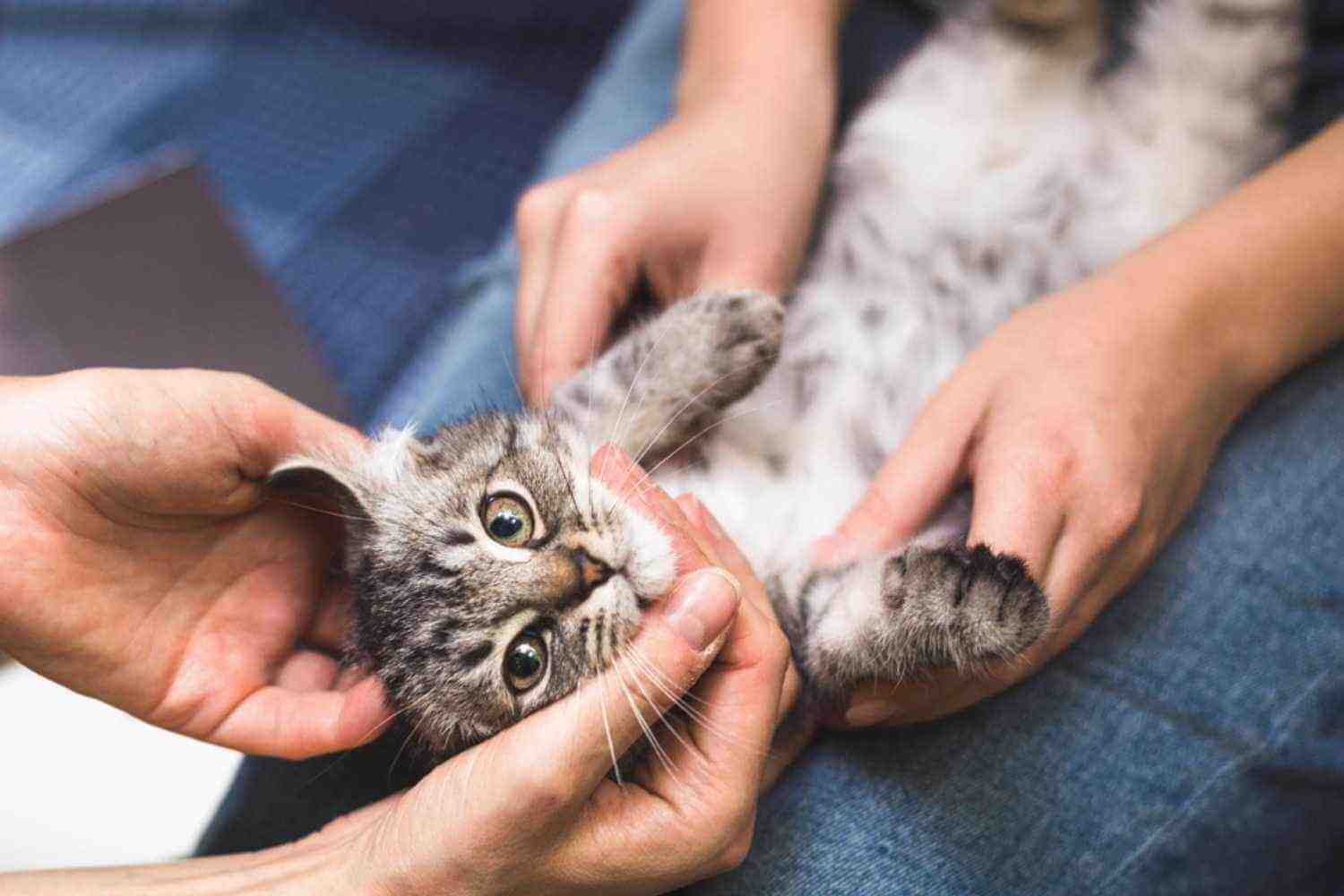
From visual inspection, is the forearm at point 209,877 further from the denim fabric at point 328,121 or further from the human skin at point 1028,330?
the denim fabric at point 328,121

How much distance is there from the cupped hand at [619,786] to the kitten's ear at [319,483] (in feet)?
1.22

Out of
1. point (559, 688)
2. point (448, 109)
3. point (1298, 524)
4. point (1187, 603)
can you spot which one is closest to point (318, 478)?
point (559, 688)

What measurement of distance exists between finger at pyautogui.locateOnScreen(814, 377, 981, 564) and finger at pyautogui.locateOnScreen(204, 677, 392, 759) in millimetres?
644

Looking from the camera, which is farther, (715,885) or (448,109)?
(448,109)

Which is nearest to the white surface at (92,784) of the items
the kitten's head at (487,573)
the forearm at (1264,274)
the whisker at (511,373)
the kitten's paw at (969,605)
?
the kitten's head at (487,573)

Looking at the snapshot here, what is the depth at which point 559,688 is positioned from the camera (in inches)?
39.1

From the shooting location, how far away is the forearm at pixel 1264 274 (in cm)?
125

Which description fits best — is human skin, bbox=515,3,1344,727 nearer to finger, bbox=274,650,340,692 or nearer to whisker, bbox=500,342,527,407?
whisker, bbox=500,342,527,407

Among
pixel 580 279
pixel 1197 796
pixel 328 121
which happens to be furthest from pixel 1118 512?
pixel 328 121

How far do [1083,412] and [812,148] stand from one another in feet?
2.24

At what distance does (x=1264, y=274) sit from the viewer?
4.15 feet

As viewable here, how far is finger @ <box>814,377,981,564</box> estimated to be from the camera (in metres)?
1.17

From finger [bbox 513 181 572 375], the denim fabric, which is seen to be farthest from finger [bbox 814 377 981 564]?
the denim fabric

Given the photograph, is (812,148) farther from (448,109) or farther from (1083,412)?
(448,109)
